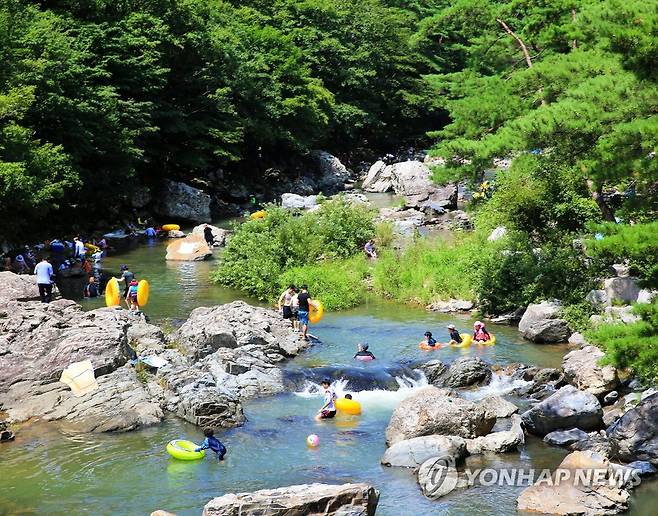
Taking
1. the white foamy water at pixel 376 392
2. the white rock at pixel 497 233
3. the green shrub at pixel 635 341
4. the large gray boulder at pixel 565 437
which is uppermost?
the green shrub at pixel 635 341

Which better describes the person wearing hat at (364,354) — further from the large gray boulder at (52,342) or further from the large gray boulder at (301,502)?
the large gray boulder at (301,502)

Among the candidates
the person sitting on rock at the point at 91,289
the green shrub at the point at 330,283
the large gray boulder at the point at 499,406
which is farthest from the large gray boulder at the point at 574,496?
the person sitting on rock at the point at 91,289

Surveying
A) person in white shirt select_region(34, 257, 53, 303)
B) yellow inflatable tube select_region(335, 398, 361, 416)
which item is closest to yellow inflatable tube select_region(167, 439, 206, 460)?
yellow inflatable tube select_region(335, 398, 361, 416)

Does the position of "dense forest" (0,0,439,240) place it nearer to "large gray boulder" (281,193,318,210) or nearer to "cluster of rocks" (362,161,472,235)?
"large gray boulder" (281,193,318,210)

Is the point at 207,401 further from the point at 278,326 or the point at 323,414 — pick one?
the point at 278,326

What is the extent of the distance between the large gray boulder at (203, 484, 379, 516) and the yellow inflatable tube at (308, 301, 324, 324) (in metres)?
12.9

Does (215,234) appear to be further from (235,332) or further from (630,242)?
(630,242)


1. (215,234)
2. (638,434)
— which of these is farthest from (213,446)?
(215,234)

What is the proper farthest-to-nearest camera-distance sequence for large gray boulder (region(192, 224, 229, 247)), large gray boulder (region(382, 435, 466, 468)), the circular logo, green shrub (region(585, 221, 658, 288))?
large gray boulder (region(192, 224, 229, 247)) < large gray boulder (region(382, 435, 466, 468)) < the circular logo < green shrub (region(585, 221, 658, 288))

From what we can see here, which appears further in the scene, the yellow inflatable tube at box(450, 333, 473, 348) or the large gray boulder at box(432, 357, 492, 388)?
the yellow inflatable tube at box(450, 333, 473, 348)

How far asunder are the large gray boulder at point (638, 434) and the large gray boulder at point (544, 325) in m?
7.53

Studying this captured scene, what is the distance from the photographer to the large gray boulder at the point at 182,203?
4697cm

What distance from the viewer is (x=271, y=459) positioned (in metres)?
16.8

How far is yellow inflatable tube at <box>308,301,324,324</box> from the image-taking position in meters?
26.8
